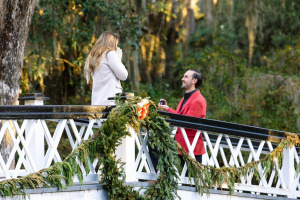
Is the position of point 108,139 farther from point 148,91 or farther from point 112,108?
point 148,91

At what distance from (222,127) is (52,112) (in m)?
2.17

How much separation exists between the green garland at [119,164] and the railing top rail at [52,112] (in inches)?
6.6

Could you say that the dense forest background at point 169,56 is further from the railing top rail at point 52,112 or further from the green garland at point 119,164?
the railing top rail at point 52,112

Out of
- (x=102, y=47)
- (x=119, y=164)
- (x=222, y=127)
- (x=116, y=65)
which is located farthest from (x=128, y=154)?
(x=222, y=127)

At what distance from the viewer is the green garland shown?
4.77 m

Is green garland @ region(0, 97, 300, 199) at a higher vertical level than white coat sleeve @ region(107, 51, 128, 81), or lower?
lower

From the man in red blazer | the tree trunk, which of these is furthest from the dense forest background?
the man in red blazer

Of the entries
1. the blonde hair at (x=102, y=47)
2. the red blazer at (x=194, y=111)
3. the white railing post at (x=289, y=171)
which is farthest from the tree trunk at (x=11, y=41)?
the white railing post at (x=289, y=171)

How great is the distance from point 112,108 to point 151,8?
29.9 ft

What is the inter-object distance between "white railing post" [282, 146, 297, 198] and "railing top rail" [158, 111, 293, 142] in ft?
0.77

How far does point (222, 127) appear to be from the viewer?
614 centimetres

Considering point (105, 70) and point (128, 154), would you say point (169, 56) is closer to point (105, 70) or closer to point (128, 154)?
point (105, 70)

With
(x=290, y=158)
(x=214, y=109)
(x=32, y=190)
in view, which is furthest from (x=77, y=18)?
(x=32, y=190)

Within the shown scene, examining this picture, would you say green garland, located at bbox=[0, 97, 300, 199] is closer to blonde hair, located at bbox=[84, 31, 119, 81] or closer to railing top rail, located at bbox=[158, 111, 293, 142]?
railing top rail, located at bbox=[158, 111, 293, 142]
